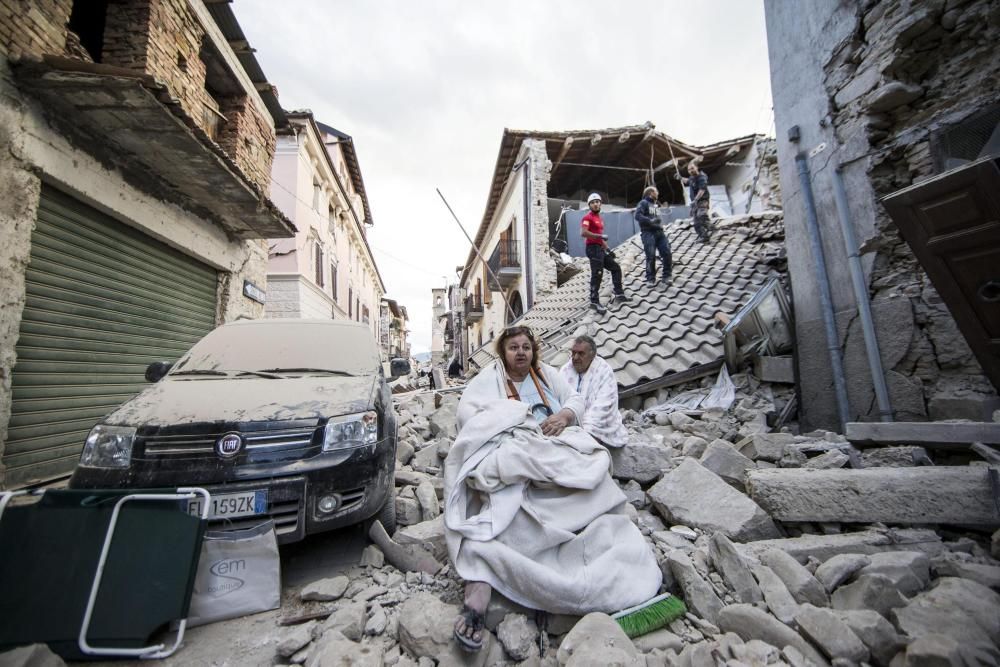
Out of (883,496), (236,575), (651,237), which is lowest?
(236,575)

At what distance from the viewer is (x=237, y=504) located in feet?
6.84

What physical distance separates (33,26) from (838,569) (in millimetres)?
7782

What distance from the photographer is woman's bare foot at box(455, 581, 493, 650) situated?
5.27ft

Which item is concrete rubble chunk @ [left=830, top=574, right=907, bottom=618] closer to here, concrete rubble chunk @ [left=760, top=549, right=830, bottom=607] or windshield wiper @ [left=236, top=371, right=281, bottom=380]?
concrete rubble chunk @ [left=760, top=549, right=830, bottom=607]

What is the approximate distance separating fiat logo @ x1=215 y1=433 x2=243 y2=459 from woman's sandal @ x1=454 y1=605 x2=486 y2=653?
1.46 m

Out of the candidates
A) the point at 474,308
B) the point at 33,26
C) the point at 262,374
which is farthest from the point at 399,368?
the point at 474,308

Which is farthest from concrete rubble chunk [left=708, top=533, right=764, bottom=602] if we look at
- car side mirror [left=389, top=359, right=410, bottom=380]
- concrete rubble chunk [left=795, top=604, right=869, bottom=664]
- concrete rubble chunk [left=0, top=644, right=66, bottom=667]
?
concrete rubble chunk [left=0, top=644, right=66, bottom=667]

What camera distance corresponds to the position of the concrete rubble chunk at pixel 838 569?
5.68 ft

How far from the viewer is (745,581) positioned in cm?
177

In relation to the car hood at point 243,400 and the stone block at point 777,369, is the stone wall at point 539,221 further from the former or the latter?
the car hood at point 243,400

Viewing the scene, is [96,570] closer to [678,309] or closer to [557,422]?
[557,422]

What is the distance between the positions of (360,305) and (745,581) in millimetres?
24744

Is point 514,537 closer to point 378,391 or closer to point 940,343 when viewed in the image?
point 378,391

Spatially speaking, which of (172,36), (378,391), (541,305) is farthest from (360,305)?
(378,391)
